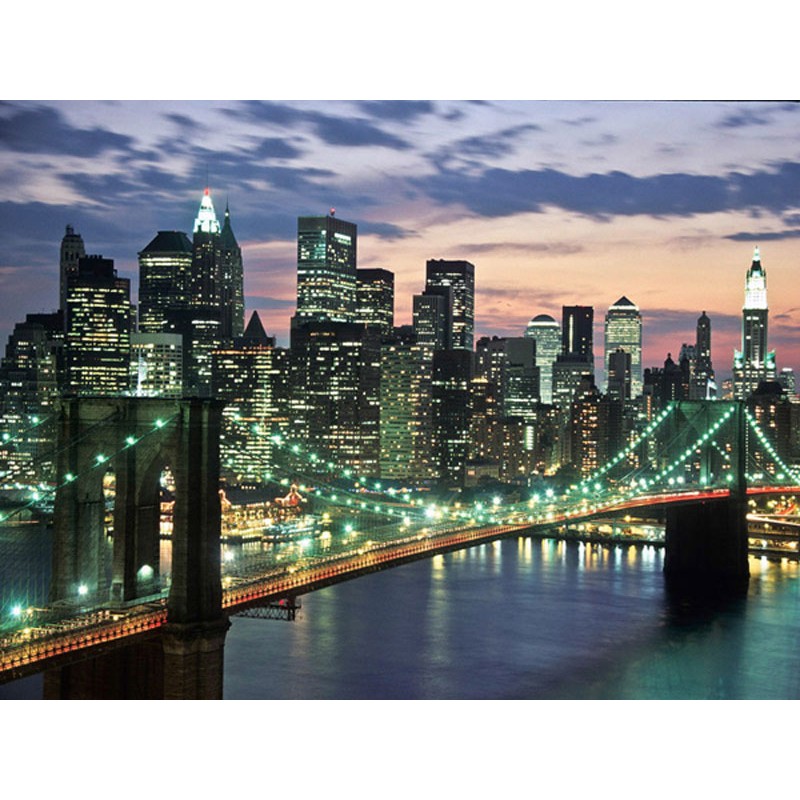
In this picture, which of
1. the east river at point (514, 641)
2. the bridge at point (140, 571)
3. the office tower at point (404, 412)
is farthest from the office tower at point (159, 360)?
the bridge at point (140, 571)

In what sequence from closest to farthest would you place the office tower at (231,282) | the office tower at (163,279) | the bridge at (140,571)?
1. the bridge at (140,571)
2. the office tower at (163,279)
3. the office tower at (231,282)

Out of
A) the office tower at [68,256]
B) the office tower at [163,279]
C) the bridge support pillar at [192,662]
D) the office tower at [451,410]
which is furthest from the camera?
the office tower at [163,279]

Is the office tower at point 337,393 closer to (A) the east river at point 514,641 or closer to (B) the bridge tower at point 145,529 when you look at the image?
(A) the east river at point 514,641

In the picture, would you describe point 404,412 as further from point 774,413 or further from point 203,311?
point 774,413

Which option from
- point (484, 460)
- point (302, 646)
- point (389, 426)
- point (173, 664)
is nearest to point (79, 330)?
point (389, 426)

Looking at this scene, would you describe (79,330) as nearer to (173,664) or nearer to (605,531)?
(605,531)

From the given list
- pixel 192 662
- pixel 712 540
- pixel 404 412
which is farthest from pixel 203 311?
pixel 192 662

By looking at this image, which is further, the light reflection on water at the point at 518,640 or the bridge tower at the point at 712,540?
the bridge tower at the point at 712,540
